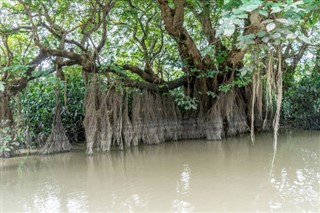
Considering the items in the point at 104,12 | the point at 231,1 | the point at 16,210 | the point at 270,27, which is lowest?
the point at 16,210

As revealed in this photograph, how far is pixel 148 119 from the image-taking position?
23.1ft

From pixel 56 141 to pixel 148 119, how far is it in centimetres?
→ 201

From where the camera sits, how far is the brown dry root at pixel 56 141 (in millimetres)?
6254

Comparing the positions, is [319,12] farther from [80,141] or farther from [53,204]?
[80,141]

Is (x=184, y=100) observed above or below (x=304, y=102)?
above

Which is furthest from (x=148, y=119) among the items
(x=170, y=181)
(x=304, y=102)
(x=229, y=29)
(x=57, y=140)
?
(x=229, y=29)

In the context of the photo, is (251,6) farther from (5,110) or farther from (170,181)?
(5,110)

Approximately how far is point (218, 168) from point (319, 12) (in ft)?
7.61

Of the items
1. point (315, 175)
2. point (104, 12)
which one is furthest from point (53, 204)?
point (104, 12)

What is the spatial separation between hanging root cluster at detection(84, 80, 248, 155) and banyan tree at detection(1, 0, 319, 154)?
20 mm

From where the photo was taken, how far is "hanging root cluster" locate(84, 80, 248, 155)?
6285mm

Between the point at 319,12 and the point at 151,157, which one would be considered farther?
the point at 151,157

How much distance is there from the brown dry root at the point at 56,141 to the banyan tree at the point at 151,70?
648mm

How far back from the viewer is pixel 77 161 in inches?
207
